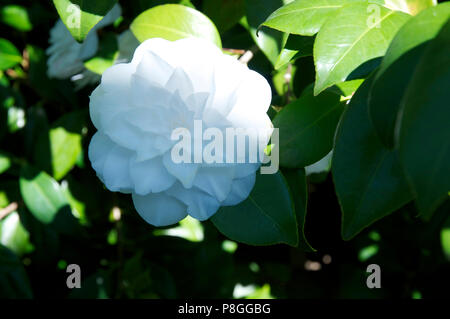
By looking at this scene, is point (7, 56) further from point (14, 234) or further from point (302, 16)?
point (302, 16)

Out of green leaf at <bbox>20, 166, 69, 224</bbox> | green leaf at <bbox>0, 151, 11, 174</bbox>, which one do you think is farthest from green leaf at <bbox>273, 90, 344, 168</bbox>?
green leaf at <bbox>0, 151, 11, 174</bbox>

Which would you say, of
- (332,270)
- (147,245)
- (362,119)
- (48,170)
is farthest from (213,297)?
(362,119)

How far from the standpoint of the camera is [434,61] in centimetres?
40

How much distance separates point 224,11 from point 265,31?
0.43ft

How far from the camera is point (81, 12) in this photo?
23.2 inches

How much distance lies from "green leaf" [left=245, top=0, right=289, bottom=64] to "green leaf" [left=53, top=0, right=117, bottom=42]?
0.26m

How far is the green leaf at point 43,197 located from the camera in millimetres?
1093

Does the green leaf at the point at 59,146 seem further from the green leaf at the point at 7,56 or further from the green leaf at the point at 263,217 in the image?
the green leaf at the point at 263,217

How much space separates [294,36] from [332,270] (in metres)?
0.96

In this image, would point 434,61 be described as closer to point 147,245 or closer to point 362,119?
point 362,119

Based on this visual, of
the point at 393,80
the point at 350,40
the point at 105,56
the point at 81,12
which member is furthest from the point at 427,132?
the point at 105,56

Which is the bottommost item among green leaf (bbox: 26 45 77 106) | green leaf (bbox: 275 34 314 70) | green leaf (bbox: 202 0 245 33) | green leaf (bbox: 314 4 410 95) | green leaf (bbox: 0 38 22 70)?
green leaf (bbox: 26 45 77 106)

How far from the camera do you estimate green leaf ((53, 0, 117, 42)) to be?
59cm

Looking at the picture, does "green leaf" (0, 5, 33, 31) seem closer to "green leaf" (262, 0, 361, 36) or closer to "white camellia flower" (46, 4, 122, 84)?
"white camellia flower" (46, 4, 122, 84)
